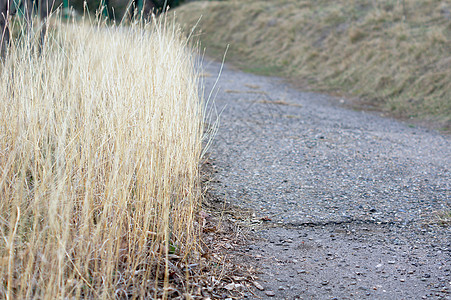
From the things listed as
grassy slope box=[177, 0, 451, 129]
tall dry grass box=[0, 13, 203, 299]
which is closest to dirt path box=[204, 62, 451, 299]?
tall dry grass box=[0, 13, 203, 299]

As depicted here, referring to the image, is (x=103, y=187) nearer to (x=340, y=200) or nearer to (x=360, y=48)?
(x=340, y=200)

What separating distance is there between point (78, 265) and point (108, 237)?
0.20 m

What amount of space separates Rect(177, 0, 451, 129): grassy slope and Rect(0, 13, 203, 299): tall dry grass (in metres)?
2.02

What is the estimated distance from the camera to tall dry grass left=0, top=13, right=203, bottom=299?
2.00 meters

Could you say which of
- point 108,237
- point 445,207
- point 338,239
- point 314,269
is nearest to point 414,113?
point 445,207

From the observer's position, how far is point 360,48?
10555 millimetres

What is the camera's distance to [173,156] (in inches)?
113

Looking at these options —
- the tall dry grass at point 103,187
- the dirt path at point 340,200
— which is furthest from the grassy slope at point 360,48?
the tall dry grass at point 103,187

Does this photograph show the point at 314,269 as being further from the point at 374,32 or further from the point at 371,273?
the point at 374,32

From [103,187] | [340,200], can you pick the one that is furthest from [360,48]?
[103,187]

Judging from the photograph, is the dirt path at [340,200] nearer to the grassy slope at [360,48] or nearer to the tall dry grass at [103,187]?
the tall dry grass at [103,187]

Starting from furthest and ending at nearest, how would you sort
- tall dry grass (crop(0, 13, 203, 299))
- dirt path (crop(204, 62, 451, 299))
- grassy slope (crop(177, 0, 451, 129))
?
grassy slope (crop(177, 0, 451, 129)) → dirt path (crop(204, 62, 451, 299)) → tall dry grass (crop(0, 13, 203, 299))

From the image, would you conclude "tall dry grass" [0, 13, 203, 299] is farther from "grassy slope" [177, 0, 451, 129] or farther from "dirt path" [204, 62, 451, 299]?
"grassy slope" [177, 0, 451, 129]

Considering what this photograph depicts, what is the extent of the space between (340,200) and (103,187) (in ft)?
6.67
